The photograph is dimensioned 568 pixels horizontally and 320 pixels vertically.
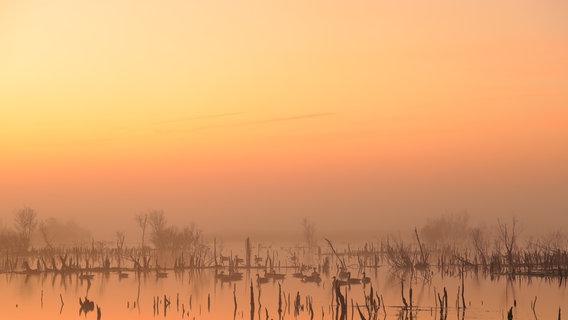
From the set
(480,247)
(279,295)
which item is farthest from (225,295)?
(480,247)

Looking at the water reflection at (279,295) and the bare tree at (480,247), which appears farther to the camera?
the bare tree at (480,247)

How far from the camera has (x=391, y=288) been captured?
172 feet

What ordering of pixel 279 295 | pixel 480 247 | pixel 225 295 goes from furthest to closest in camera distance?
pixel 480 247 → pixel 225 295 → pixel 279 295

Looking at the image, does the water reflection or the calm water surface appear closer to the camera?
the water reflection

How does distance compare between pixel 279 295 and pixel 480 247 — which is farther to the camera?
pixel 480 247

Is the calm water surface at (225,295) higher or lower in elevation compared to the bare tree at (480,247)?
lower

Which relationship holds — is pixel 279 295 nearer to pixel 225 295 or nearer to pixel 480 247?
pixel 225 295

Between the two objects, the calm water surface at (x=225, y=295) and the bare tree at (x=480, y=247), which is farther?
the bare tree at (x=480, y=247)

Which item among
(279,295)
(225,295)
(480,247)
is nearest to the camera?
(279,295)

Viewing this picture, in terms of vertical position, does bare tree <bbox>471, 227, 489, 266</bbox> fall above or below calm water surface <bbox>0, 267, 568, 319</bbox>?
above

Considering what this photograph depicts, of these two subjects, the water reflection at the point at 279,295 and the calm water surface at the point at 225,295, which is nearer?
the water reflection at the point at 279,295

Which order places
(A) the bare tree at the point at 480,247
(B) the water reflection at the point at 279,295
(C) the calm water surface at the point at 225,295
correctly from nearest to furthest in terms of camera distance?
1. (B) the water reflection at the point at 279,295
2. (C) the calm water surface at the point at 225,295
3. (A) the bare tree at the point at 480,247

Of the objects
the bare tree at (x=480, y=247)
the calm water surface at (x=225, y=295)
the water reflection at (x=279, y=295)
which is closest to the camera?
the water reflection at (x=279, y=295)

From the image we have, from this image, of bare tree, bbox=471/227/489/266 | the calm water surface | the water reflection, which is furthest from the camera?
bare tree, bbox=471/227/489/266
